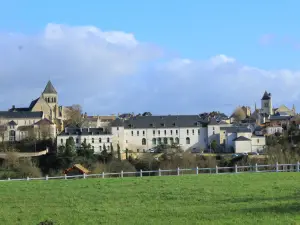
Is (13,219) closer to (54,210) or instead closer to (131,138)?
(54,210)

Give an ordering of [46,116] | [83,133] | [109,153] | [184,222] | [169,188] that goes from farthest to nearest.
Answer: [46,116], [83,133], [109,153], [169,188], [184,222]

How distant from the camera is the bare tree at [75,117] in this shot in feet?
447

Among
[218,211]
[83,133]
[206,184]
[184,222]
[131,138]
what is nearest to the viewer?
[184,222]

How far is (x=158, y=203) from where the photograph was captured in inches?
733

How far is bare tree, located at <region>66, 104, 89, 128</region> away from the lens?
13636 cm

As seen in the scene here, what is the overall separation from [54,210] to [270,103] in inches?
6824

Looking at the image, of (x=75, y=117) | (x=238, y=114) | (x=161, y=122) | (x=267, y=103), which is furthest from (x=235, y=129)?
(x=267, y=103)

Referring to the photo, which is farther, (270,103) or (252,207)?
(270,103)

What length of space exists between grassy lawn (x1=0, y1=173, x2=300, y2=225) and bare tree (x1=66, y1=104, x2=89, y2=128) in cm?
10927

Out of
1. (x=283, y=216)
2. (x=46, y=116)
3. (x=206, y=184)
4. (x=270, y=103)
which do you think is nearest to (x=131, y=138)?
(x=46, y=116)

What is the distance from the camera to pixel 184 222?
51.4 ft

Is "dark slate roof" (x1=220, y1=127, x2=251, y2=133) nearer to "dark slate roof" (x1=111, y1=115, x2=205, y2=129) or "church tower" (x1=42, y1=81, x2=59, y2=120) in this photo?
"dark slate roof" (x1=111, y1=115, x2=205, y2=129)

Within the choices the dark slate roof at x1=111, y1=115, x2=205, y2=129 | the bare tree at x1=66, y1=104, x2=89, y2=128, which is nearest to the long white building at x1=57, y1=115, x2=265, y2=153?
the dark slate roof at x1=111, y1=115, x2=205, y2=129

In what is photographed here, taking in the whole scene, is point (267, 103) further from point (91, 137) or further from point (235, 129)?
point (91, 137)
